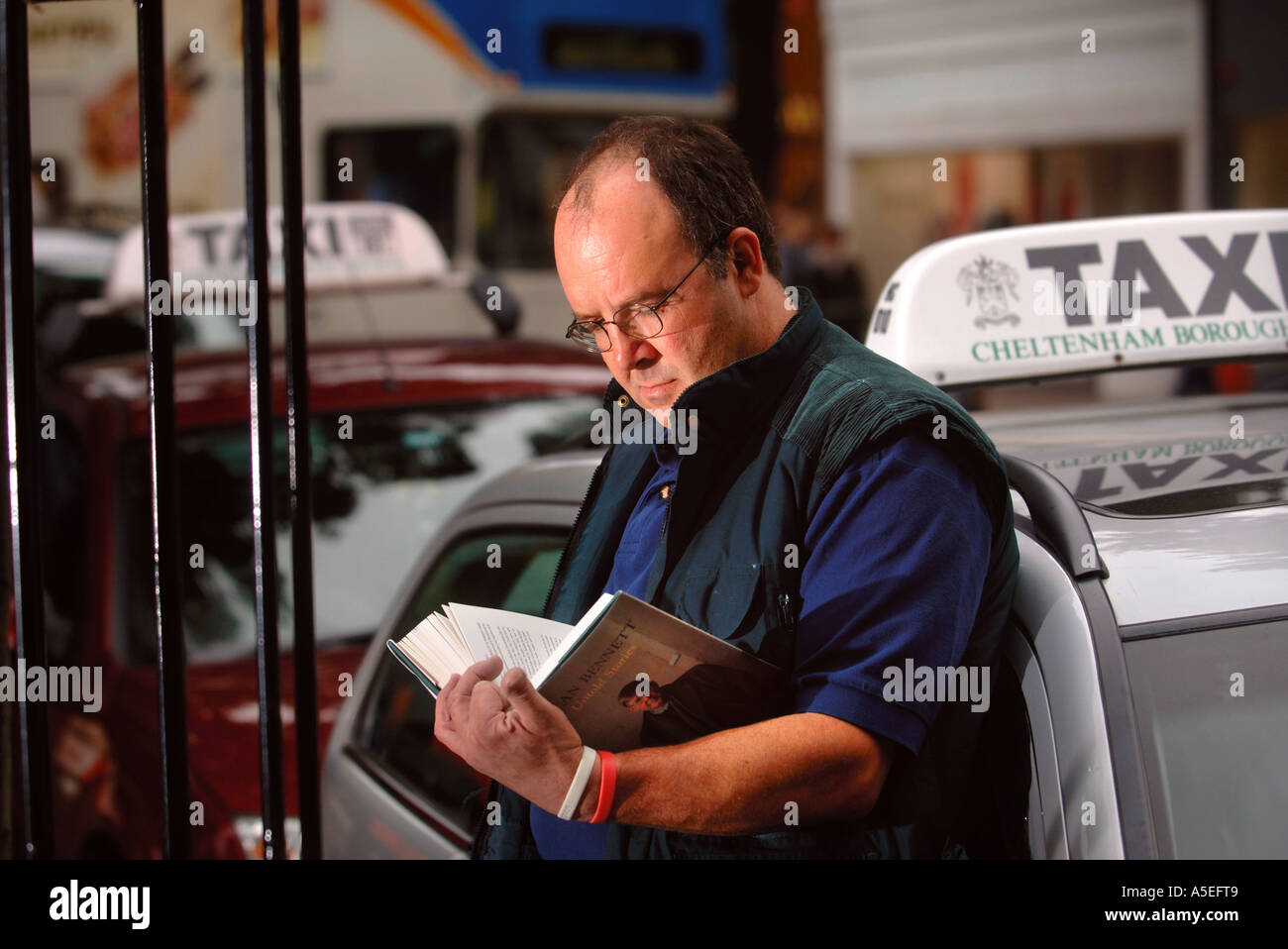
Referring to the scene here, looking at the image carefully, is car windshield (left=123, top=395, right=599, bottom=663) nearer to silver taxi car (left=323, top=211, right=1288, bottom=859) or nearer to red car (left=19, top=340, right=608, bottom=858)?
red car (left=19, top=340, right=608, bottom=858)

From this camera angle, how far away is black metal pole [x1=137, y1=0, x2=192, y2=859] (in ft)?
5.52

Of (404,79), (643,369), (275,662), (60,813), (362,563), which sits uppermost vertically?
(404,79)

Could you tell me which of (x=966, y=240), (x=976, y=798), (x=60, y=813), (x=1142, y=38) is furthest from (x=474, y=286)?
(x=1142, y=38)

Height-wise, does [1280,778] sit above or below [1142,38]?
below

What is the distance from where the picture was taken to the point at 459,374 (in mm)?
4199

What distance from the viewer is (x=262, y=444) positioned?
1758 mm

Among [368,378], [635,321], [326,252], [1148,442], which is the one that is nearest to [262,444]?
[635,321]

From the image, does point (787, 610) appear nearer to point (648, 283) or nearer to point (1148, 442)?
point (648, 283)

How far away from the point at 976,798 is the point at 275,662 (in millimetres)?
832

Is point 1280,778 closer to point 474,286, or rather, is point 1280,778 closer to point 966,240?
point 966,240

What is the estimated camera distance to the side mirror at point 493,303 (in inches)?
178

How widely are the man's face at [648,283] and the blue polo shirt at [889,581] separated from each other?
257 mm

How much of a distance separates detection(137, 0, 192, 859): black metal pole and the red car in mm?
1292

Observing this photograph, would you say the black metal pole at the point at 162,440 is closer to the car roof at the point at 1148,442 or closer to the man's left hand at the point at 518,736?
the man's left hand at the point at 518,736
